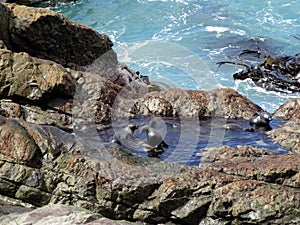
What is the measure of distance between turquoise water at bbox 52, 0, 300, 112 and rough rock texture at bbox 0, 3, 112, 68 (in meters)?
6.59

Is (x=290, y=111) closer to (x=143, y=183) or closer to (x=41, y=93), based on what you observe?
(x=143, y=183)

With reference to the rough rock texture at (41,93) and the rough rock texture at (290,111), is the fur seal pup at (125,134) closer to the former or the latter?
the rough rock texture at (41,93)

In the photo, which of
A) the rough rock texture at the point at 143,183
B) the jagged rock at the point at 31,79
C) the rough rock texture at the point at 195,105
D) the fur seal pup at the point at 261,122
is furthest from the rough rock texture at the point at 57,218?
the fur seal pup at the point at 261,122

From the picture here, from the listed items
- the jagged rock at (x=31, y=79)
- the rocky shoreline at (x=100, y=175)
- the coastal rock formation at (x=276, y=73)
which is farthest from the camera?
the coastal rock formation at (x=276, y=73)

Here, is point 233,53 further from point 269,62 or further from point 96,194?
point 96,194

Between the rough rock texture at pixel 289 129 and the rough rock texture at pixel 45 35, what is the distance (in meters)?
5.47

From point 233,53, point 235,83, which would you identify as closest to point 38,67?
point 235,83

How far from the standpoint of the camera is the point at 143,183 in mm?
7031

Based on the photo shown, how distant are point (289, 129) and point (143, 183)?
428 cm

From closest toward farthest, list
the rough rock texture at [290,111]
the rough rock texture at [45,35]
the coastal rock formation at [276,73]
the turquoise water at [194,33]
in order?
the rough rock texture at [290,111] < the rough rock texture at [45,35] < the coastal rock formation at [276,73] < the turquoise water at [194,33]

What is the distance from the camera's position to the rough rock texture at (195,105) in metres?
10.9

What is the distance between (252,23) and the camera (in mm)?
25953

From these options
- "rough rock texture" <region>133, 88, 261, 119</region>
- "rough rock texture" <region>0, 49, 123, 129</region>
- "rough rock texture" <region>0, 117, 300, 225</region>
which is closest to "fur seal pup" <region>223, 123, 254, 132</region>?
"rough rock texture" <region>133, 88, 261, 119</region>

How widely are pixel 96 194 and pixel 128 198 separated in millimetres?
502
